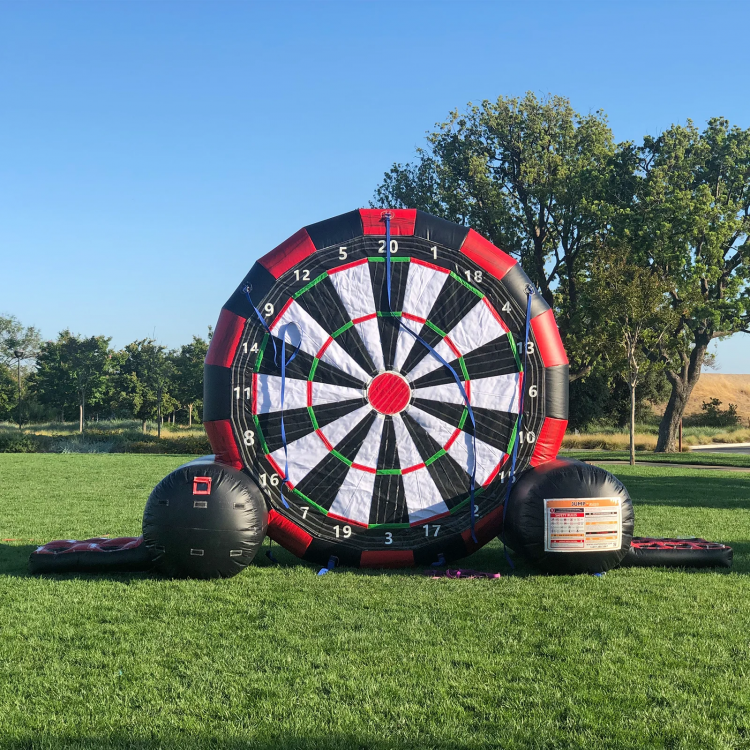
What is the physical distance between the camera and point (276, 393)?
647cm

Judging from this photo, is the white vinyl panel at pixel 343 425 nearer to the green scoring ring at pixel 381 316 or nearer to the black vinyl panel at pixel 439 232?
the green scoring ring at pixel 381 316

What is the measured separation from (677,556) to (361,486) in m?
2.76

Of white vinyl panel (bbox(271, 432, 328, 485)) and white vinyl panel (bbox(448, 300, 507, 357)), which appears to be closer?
white vinyl panel (bbox(271, 432, 328, 485))

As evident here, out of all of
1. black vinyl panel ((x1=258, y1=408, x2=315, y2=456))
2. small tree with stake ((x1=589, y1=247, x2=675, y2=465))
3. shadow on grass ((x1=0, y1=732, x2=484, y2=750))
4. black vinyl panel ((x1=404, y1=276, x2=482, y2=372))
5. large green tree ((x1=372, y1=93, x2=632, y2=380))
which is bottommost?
shadow on grass ((x1=0, y1=732, x2=484, y2=750))

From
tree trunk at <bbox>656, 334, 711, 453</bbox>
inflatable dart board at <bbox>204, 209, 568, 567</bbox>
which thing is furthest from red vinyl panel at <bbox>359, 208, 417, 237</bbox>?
tree trunk at <bbox>656, 334, 711, 453</bbox>

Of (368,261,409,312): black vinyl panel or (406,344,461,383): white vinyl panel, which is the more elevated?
(368,261,409,312): black vinyl panel

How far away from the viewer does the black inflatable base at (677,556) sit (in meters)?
6.52

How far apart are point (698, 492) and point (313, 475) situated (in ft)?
32.8

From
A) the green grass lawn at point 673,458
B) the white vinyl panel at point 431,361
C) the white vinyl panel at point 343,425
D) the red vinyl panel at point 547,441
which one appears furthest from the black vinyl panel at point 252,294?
the green grass lawn at point 673,458

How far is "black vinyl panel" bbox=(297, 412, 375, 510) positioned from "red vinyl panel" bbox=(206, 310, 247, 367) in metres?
1.15

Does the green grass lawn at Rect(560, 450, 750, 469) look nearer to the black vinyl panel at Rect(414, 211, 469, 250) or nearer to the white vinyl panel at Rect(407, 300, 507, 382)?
the white vinyl panel at Rect(407, 300, 507, 382)

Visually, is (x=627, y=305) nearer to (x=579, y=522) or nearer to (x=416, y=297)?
(x=416, y=297)

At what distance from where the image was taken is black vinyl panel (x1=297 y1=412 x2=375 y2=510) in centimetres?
641

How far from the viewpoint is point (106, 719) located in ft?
11.0
